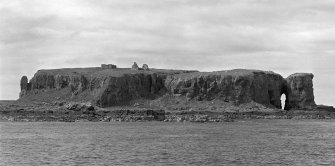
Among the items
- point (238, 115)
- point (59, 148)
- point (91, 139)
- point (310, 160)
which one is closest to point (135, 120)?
point (238, 115)

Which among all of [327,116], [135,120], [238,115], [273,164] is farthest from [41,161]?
[327,116]

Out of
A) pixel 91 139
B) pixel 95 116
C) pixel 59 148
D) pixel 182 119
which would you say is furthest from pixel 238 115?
pixel 59 148

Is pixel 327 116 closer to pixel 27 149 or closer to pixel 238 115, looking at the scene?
pixel 238 115

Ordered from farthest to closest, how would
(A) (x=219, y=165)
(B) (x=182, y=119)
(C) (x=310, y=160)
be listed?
(B) (x=182, y=119) → (C) (x=310, y=160) → (A) (x=219, y=165)

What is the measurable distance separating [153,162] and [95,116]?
336 feet

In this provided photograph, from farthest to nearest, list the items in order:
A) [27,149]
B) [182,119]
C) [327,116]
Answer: [327,116] < [182,119] < [27,149]

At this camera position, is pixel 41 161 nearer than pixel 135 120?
Yes

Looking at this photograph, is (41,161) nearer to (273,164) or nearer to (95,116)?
(273,164)

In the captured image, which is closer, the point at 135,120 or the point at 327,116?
the point at 135,120

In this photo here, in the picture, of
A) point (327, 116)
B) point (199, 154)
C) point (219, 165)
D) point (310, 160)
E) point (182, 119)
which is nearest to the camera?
point (219, 165)

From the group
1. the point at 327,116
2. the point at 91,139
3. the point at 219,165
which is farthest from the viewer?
the point at 327,116

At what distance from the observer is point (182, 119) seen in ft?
493

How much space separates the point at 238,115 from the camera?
18088 cm

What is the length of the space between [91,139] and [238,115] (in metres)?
105
